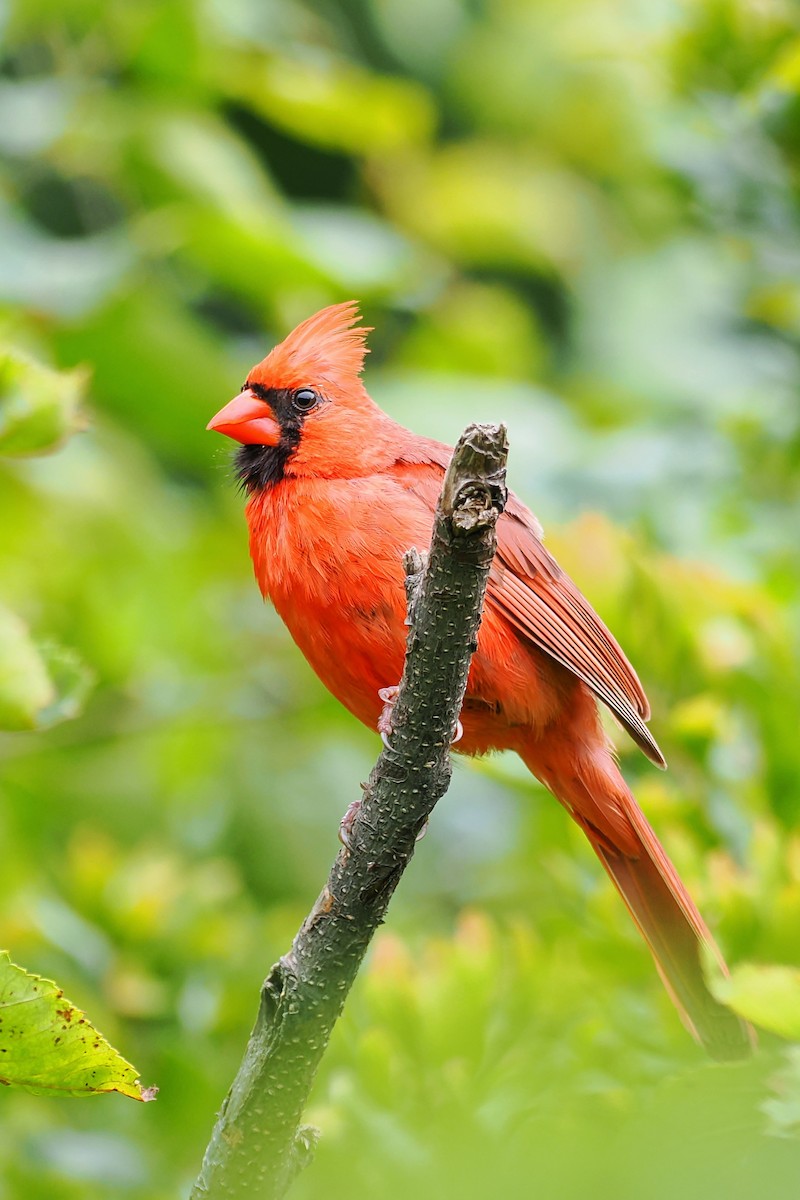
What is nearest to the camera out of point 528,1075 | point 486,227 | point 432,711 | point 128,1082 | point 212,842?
point 128,1082

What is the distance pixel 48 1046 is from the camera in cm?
127

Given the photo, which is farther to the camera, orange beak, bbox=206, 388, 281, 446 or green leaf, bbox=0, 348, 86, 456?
orange beak, bbox=206, 388, 281, 446

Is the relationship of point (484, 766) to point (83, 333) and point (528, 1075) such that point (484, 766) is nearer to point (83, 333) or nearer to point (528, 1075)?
point (528, 1075)

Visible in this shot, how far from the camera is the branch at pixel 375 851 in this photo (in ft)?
5.02

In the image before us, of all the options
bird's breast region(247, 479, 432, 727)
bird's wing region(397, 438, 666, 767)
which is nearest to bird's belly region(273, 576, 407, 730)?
bird's breast region(247, 479, 432, 727)

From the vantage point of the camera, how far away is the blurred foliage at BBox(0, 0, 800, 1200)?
7.42 feet

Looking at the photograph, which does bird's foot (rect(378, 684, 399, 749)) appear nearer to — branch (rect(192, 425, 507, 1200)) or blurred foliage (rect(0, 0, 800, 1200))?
branch (rect(192, 425, 507, 1200))

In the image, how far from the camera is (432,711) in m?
1.71

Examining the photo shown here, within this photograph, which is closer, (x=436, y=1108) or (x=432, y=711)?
(x=432, y=711)

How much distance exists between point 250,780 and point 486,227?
7.29 ft

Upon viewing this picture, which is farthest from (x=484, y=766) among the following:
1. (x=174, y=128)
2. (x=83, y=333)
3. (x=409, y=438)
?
(x=174, y=128)

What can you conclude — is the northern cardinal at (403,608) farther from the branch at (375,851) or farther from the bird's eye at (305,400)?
the branch at (375,851)

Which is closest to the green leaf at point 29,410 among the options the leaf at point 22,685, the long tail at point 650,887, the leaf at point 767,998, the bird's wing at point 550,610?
the leaf at point 22,685

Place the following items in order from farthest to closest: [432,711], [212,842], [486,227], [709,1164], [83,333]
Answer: [486,227]
[83,333]
[212,842]
[432,711]
[709,1164]
